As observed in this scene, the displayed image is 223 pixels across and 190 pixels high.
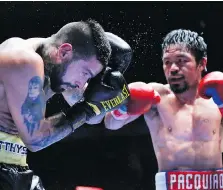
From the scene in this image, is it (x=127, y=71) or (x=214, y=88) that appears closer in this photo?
(x=214, y=88)

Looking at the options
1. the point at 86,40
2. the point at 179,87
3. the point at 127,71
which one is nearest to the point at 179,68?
the point at 179,87

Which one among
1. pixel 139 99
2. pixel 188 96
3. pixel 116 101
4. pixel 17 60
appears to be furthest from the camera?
A: pixel 188 96

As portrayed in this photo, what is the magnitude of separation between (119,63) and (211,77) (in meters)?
0.46

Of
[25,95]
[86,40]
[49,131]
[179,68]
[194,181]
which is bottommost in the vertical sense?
[194,181]

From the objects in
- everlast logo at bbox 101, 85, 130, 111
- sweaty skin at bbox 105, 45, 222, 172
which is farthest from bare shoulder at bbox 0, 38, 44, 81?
sweaty skin at bbox 105, 45, 222, 172

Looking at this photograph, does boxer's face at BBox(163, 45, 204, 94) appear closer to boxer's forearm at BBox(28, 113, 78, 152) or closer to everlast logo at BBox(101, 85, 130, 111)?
everlast logo at BBox(101, 85, 130, 111)

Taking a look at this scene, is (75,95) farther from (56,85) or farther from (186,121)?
(186,121)

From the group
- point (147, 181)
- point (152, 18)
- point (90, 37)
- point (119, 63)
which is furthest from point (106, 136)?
point (90, 37)

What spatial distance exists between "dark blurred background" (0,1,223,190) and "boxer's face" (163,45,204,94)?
1.29 m

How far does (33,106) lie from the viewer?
5.70 feet

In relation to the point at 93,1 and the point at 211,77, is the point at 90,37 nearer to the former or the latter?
the point at 211,77

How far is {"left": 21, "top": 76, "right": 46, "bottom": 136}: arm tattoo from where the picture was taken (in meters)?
1.72

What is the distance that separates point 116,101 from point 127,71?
2.03 m

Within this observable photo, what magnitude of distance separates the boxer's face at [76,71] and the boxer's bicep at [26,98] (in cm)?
10
